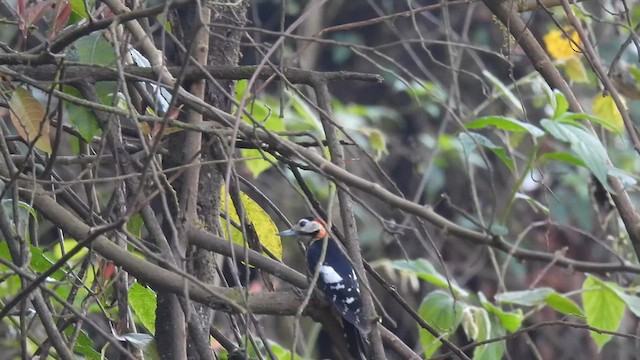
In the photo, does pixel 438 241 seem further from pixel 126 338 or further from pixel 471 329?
pixel 126 338

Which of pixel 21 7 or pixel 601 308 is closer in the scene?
pixel 21 7

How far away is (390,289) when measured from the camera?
2.06 m

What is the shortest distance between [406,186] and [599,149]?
15.7 ft

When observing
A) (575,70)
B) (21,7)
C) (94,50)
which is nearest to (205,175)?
(94,50)

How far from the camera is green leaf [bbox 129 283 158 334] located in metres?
2.29

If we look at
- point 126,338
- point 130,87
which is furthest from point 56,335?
point 130,87

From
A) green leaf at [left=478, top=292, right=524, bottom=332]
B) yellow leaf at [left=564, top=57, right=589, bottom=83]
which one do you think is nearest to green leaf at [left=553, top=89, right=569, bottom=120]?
green leaf at [left=478, top=292, right=524, bottom=332]

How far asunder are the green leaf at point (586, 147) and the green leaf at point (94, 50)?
89cm

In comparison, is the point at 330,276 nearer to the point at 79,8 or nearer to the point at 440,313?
the point at 440,313

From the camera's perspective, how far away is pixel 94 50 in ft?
6.33

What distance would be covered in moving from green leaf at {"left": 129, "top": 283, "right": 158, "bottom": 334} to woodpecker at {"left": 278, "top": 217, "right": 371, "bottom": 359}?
392 mm

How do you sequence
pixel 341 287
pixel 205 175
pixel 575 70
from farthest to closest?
1. pixel 575 70
2. pixel 341 287
3. pixel 205 175

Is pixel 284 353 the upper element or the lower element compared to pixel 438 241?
lower

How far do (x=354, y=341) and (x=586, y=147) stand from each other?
0.92 metres
